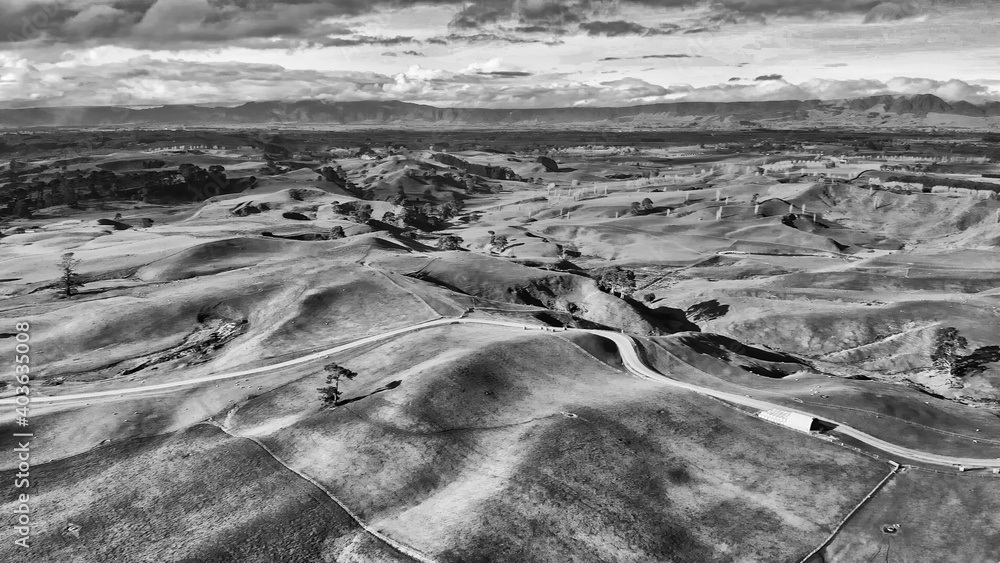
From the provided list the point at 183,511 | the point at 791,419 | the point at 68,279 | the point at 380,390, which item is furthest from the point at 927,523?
the point at 68,279

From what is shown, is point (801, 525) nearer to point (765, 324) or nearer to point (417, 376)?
point (417, 376)

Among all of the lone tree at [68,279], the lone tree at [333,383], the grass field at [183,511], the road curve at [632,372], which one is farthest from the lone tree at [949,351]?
the lone tree at [68,279]

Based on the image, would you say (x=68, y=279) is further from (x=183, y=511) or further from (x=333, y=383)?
(x=183, y=511)

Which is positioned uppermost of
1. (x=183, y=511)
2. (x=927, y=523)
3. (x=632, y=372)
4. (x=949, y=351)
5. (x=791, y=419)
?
(x=183, y=511)

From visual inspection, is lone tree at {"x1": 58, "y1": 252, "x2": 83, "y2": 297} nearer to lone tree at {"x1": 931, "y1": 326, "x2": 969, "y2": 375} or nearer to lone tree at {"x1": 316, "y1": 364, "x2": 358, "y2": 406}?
lone tree at {"x1": 316, "y1": 364, "x2": 358, "y2": 406}

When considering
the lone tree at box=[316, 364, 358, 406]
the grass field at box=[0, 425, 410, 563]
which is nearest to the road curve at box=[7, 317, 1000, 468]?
the lone tree at box=[316, 364, 358, 406]

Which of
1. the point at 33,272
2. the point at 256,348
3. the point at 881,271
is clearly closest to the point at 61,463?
the point at 256,348
